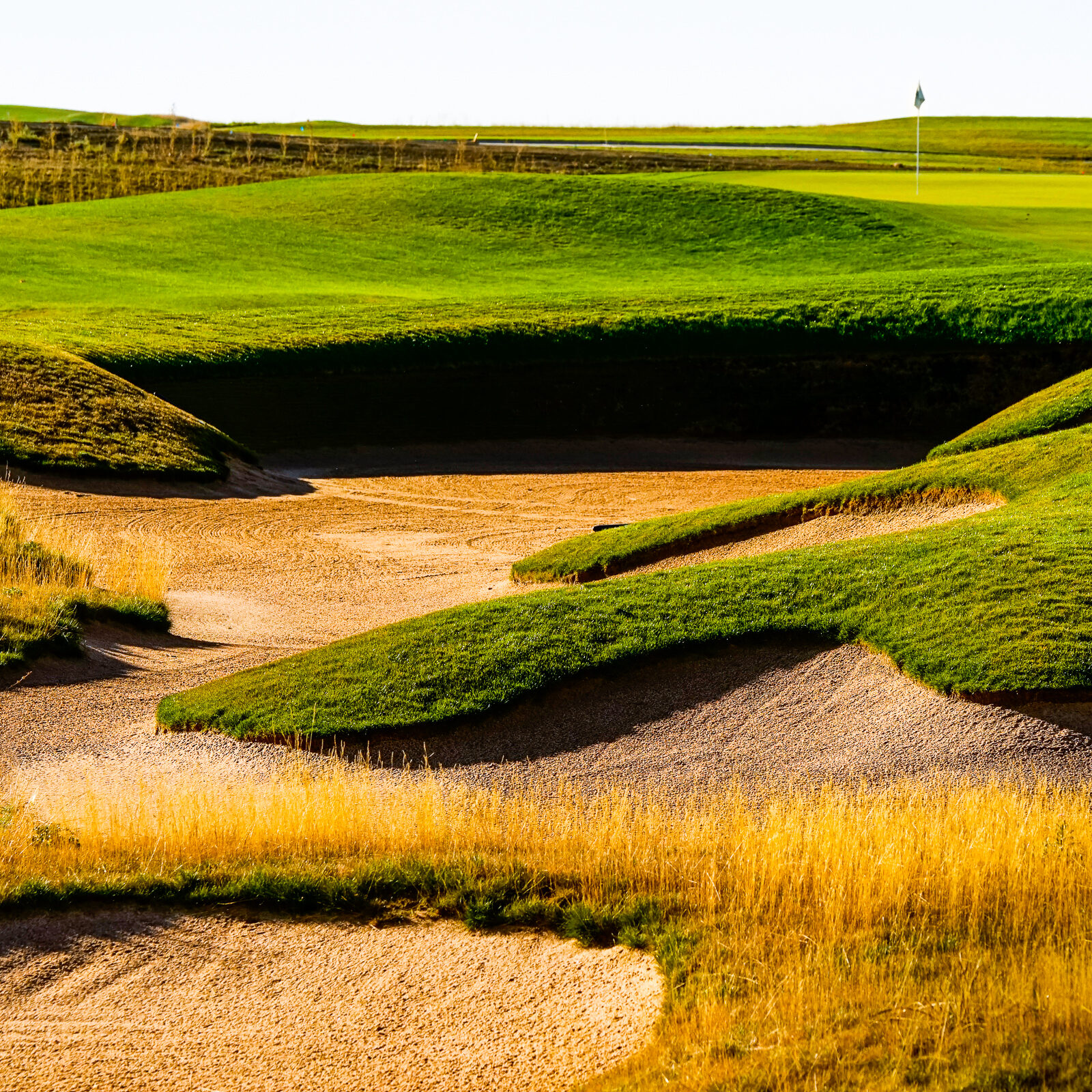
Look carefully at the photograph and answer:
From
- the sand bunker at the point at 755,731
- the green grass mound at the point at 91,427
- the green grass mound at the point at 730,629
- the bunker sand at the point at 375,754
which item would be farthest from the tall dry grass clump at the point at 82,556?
the sand bunker at the point at 755,731

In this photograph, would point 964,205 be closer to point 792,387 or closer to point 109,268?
point 792,387

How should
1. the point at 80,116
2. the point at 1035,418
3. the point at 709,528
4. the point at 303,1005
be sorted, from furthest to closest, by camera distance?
the point at 80,116 < the point at 1035,418 < the point at 709,528 < the point at 303,1005

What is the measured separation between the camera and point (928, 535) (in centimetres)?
1348

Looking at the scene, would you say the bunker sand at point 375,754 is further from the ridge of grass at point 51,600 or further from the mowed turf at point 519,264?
the mowed turf at point 519,264

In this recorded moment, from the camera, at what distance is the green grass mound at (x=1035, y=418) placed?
2058cm

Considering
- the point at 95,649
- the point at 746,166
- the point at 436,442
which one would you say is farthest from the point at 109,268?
the point at 746,166

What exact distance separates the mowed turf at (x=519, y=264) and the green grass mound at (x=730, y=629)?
677 inches

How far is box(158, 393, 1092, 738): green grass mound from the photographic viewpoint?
1062 centimetres

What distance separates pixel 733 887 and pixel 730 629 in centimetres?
465

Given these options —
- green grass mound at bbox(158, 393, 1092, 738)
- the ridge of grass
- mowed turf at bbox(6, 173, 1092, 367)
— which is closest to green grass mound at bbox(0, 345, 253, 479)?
mowed turf at bbox(6, 173, 1092, 367)

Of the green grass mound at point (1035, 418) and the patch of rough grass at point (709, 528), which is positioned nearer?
the patch of rough grass at point (709, 528)

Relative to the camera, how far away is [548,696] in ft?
36.3

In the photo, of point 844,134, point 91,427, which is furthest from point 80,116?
point 91,427

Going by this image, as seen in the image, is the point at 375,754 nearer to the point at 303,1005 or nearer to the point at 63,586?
the point at 303,1005
